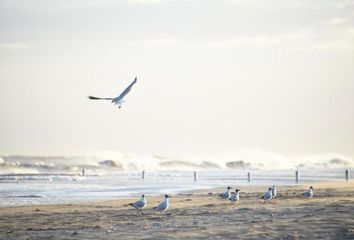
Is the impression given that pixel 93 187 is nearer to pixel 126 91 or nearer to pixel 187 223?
pixel 126 91

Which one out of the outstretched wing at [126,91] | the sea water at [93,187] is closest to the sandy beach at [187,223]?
the outstretched wing at [126,91]

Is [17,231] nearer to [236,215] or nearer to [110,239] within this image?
[110,239]

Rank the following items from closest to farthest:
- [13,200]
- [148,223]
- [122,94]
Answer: [148,223] → [122,94] → [13,200]

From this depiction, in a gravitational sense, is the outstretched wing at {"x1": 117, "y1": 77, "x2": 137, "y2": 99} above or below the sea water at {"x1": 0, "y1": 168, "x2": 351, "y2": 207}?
above

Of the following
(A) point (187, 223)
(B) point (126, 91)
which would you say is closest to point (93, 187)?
(B) point (126, 91)

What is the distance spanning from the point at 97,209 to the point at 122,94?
5.03 m

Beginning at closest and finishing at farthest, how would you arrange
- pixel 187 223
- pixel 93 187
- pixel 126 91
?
pixel 187 223, pixel 126 91, pixel 93 187

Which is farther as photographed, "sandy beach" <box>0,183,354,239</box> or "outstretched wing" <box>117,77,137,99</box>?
"outstretched wing" <box>117,77,137,99</box>

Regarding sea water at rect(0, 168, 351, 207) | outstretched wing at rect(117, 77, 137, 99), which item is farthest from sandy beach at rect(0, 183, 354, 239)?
sea water at rect(0, 168, 351, 207)

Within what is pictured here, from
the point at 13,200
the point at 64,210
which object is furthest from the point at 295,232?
the point at 13,200

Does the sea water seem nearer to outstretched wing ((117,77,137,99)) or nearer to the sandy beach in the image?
outstretched wing ((117,77,137,99))

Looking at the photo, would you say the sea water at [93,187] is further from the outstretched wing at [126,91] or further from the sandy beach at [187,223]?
the sandy beach at [187,223]

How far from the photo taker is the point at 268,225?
16281mm

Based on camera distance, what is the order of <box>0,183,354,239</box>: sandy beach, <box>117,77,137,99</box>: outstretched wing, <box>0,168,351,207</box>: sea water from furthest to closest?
<box>0,168,351,207</box>: sea water → <box>117,77,137,99</box>: outstretched wing → <box>0,183,354,239</box>: sandy beach
